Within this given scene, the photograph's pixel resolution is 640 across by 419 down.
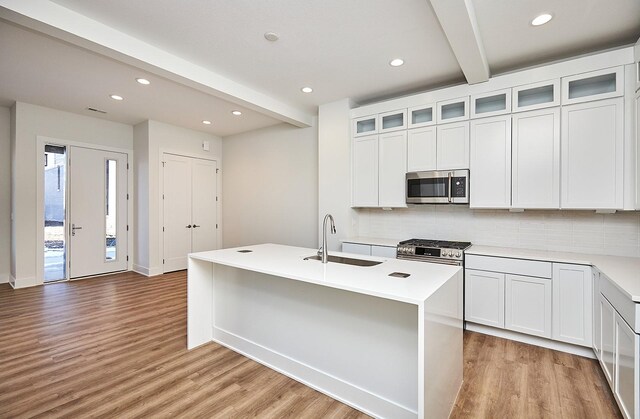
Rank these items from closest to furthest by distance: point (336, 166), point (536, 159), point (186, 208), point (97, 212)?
point (536, 159), point (336, 166), point (97, 212), point (186, 208)

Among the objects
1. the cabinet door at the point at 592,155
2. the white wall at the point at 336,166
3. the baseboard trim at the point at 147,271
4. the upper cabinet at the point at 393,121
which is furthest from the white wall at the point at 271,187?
the cabinet door at the point at 592,155

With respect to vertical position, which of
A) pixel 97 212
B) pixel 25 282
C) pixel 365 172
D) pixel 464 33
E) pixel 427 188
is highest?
pixel 464 33

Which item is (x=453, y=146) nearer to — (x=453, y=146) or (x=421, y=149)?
(x=453, y=146)

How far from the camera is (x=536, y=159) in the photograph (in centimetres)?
306

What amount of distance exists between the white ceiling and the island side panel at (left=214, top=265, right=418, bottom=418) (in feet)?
6.91

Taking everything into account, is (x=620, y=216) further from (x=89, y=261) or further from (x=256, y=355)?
(x=89, y=261)

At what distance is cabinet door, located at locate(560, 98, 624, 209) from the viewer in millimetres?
2701

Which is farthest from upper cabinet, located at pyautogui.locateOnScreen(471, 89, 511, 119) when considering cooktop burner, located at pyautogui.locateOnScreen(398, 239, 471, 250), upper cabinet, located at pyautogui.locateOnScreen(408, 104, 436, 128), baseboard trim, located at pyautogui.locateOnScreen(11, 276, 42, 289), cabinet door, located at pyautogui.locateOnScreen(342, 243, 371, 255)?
baseboard trim, located at pyautogui.locateOnScreen(11, 276, 42, 289)

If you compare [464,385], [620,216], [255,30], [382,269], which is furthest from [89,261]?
[620,216]

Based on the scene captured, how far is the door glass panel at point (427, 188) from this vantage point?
3.57m

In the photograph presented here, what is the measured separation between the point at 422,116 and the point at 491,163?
1020 mm

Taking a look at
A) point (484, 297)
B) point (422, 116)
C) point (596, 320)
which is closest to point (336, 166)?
point (422, 116)

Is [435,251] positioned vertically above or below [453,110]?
below

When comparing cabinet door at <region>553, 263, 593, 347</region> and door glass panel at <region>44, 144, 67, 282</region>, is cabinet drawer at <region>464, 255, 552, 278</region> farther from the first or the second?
door glass panel at <region>44, 144, 67, 282</region>
